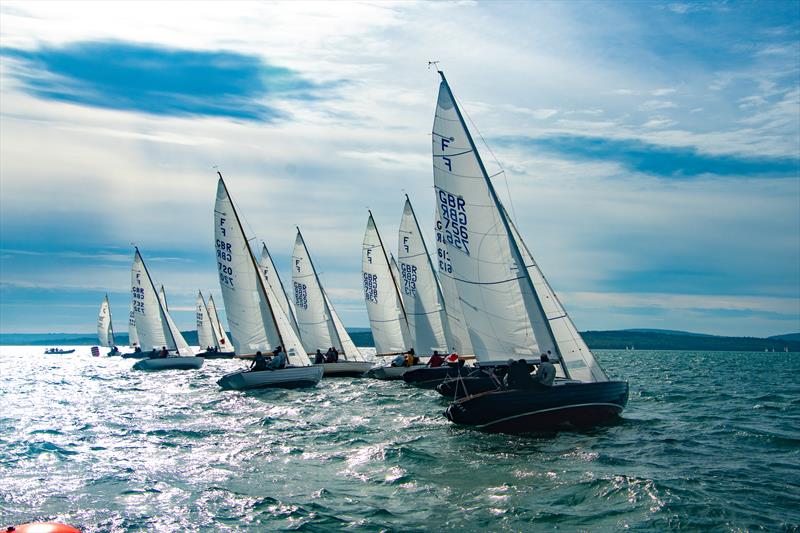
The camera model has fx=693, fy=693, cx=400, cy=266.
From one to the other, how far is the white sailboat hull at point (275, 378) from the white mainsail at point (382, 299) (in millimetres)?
11300

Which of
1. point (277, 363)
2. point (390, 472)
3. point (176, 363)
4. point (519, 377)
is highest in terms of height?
point (519, 377)

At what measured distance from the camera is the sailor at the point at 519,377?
1892cm

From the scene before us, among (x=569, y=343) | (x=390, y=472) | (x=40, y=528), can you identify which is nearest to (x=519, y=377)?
(x=569, y=343)

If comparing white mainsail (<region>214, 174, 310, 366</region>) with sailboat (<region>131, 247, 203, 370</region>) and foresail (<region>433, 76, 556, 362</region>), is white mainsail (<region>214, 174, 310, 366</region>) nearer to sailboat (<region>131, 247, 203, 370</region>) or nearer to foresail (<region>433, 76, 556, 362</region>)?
foresail (<region>433, 76, 556, 362</region>)

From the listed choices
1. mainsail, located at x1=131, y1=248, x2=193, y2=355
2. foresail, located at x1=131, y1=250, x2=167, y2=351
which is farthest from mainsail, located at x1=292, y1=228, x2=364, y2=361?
foresail, located at x1=131, y1=250, x2=167, y2=351

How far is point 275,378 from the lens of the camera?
3153cm

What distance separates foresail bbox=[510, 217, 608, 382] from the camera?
20859mm

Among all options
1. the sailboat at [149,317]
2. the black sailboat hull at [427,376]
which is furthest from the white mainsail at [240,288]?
the sailboat at [149,317]

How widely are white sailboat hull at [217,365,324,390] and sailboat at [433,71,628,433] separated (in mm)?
12159

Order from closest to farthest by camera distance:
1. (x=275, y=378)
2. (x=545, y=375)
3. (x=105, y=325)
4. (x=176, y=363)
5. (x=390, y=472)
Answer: (x=390, y=472) < (x=545, y=375) < (x=275, y=378) < (x=176, y=363) < (x=105, y=325)

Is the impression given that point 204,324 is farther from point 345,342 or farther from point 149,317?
point 345,342

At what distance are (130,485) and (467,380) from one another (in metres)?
14.4

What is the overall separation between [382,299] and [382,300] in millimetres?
62

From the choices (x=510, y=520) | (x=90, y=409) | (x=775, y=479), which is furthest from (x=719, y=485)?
(x=90, y=409)
